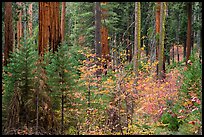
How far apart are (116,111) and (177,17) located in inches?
1116

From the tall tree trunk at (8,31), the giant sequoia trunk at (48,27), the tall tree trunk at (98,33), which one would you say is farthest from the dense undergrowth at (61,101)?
the tall tree trunk at (98,33)

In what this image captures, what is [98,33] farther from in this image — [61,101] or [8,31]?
[61,101]

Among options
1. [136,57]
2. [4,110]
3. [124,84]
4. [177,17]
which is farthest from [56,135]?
[177,17]

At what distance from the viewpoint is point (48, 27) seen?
26.7 feet

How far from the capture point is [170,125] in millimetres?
8398

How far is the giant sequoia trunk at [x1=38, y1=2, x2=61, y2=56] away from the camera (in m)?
8.08

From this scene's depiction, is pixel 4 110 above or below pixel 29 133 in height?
above

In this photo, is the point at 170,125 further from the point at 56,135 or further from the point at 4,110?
the point at 4,110

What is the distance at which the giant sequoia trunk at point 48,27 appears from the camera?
318 inches

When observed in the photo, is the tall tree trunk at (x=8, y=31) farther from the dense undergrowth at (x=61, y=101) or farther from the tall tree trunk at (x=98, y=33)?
the dense undergrowth at (x=61, y=101)

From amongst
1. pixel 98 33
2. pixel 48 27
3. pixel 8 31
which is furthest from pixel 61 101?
pixel 98 33

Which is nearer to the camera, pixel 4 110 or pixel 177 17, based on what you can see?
pixel 4 110

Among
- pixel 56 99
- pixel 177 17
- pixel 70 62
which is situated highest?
pixel 177 17

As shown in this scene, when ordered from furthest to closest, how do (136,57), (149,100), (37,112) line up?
(136,57) < (149,100) < (37,112)
